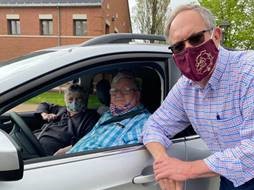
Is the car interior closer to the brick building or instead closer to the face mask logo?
the face mask logo

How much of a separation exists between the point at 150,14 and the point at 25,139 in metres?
36.3

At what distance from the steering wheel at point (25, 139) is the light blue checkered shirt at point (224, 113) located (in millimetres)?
641

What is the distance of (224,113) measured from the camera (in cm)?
193

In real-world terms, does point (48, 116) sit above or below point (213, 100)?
below

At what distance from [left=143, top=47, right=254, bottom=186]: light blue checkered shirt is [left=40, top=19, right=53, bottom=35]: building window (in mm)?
25741

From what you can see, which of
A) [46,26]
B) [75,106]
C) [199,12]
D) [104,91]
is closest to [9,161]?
[199,12]

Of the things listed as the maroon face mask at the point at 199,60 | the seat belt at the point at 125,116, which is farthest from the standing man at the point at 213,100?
the seat belt at the point at 125,116

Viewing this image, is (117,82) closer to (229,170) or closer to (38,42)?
(229,170)

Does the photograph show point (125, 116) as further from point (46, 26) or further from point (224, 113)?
point (46, 26)

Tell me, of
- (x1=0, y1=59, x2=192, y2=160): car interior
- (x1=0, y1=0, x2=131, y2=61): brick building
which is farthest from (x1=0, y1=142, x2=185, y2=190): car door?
(x1=0, y1=0, x2=131, y2=61): brick building

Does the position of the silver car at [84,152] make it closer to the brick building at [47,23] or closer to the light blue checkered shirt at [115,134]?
the light blue checkered shirt at [115,134]

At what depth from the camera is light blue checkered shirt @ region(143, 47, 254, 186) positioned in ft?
5.98

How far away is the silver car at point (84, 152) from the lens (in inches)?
67.9

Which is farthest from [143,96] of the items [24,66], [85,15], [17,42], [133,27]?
[133,27]
